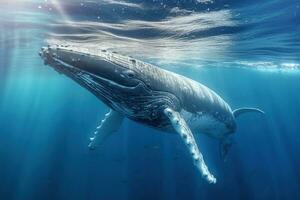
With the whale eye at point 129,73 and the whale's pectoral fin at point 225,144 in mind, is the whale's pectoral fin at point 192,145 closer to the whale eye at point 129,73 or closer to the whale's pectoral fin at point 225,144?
the whale eye at point 129,73

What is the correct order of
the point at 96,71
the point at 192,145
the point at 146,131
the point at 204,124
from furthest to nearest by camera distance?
the point at 146,131 < the point at 204,124 < the point at 192,145 < the point at 96,71

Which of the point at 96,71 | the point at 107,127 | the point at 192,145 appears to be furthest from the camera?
the point at 107,127

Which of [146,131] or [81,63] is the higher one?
[81,63]

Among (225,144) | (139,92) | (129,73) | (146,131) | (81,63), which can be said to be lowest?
(146,131)

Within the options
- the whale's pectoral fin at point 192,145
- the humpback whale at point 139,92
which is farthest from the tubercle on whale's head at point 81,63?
the whale's pectoral fin at point 192,145

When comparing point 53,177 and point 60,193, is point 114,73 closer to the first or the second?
point 60,193

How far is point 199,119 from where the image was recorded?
10.7 meters

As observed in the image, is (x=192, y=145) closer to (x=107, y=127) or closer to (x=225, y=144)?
(x=107, y=127)

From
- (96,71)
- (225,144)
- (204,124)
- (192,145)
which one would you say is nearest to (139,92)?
(96,71)

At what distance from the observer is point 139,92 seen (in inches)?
323

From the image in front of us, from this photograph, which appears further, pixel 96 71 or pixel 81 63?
pixel 96 71

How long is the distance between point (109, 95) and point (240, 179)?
2087 centimetres

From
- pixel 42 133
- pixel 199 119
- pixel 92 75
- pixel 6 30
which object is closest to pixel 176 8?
pixel 199 119

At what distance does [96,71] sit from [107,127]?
136 inches
